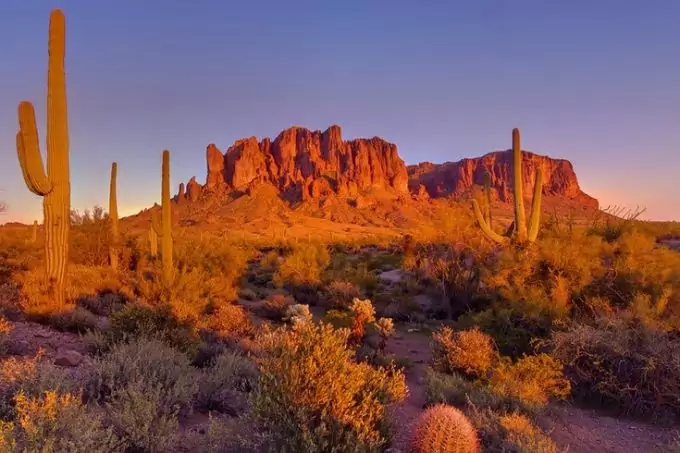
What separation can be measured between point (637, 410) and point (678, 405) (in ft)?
1.74

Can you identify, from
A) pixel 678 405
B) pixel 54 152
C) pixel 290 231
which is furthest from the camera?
pixel 290 231

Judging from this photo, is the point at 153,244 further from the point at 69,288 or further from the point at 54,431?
the point at 54,431

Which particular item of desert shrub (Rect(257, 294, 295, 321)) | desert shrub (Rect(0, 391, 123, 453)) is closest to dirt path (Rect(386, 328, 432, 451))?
desert shrub (Rect(0, 391, 123, 453))

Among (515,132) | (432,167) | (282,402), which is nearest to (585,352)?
(282,402)

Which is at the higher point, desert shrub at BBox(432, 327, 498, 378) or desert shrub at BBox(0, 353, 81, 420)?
desert shrub at BBox(0, 353, 81, 420)

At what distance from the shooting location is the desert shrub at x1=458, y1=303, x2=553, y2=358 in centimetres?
969

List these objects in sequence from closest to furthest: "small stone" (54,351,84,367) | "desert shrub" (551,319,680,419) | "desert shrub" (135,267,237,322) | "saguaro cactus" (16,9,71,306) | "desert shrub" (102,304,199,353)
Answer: "small stone" (54,351,84,367) < "desert shrub" (551,319,680,419) < "desert shrub" (102,304,199,353) < "saguaro cactus" (16,9,71,306) < "desert shrub" (135,267,237,322)

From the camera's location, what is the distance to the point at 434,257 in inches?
638

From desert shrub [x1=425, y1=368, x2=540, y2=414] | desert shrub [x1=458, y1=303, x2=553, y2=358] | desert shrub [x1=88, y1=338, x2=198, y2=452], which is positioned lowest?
desert shrub [x1=425, y1=368, x2=540, y2=414]

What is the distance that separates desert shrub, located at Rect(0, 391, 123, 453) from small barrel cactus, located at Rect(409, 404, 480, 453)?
2.62 metres

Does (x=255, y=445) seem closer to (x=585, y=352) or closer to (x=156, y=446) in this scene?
(x=156, y=446)

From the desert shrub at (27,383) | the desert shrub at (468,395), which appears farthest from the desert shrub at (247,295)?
the desert shrub at (27,383)

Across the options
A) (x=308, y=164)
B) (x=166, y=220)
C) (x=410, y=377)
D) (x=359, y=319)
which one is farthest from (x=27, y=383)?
(x=308, y=164)

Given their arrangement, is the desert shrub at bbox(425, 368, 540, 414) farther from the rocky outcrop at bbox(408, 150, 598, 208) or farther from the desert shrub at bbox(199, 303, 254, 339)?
the rocky outcrop at bbox(408, 150, 598, 208)
